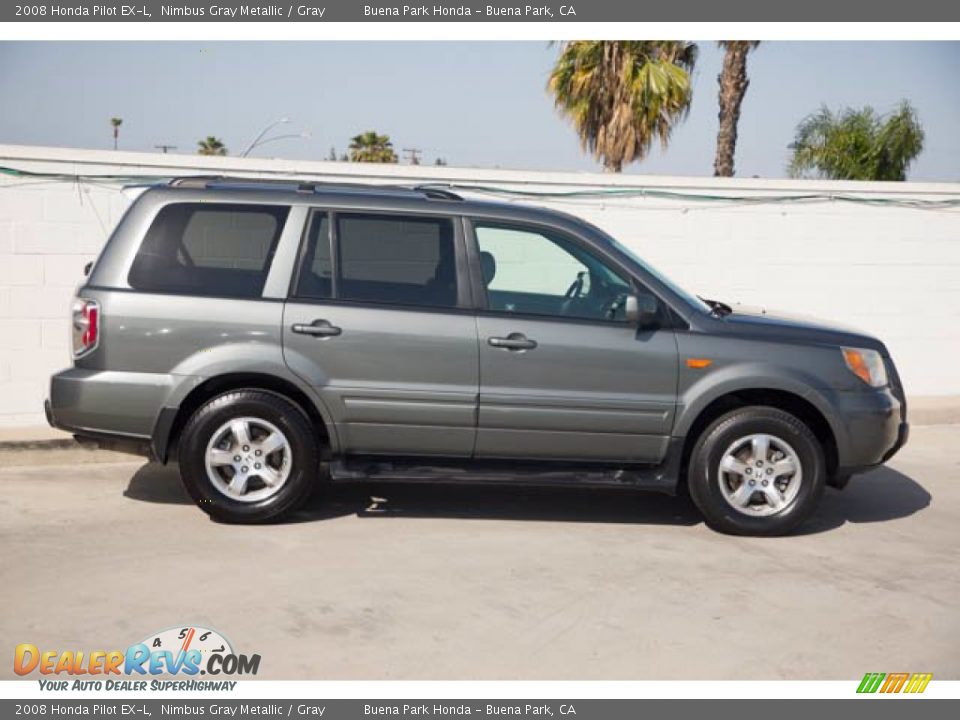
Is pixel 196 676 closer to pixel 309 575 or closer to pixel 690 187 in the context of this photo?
pixel 309 575

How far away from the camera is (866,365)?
263 inches

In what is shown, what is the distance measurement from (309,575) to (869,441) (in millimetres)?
3349

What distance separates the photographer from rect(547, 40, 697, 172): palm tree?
69.9ft

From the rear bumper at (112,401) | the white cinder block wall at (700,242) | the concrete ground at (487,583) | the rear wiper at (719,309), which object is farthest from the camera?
the white cinder block wall at (700,242)

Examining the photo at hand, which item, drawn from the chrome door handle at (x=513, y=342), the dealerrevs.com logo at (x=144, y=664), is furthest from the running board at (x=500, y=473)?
the dealerrevs.com logo at (x=144, y=664)

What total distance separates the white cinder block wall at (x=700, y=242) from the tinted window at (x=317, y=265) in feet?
9.86

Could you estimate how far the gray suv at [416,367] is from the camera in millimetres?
6309

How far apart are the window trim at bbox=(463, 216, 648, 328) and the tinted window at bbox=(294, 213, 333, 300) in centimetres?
82

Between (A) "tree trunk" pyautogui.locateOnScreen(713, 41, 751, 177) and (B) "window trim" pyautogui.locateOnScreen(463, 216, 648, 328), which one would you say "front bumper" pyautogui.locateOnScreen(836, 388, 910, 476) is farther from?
(A) "tree trunk" pyautogui.locateOnScreen(713, 41, 751, 177)

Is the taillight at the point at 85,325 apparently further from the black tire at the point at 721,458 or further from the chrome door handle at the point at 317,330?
the black tire at the point at 721,458

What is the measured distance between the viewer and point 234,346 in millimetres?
6289

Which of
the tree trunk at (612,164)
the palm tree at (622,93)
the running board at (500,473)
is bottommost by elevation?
the running board at (500,473)
